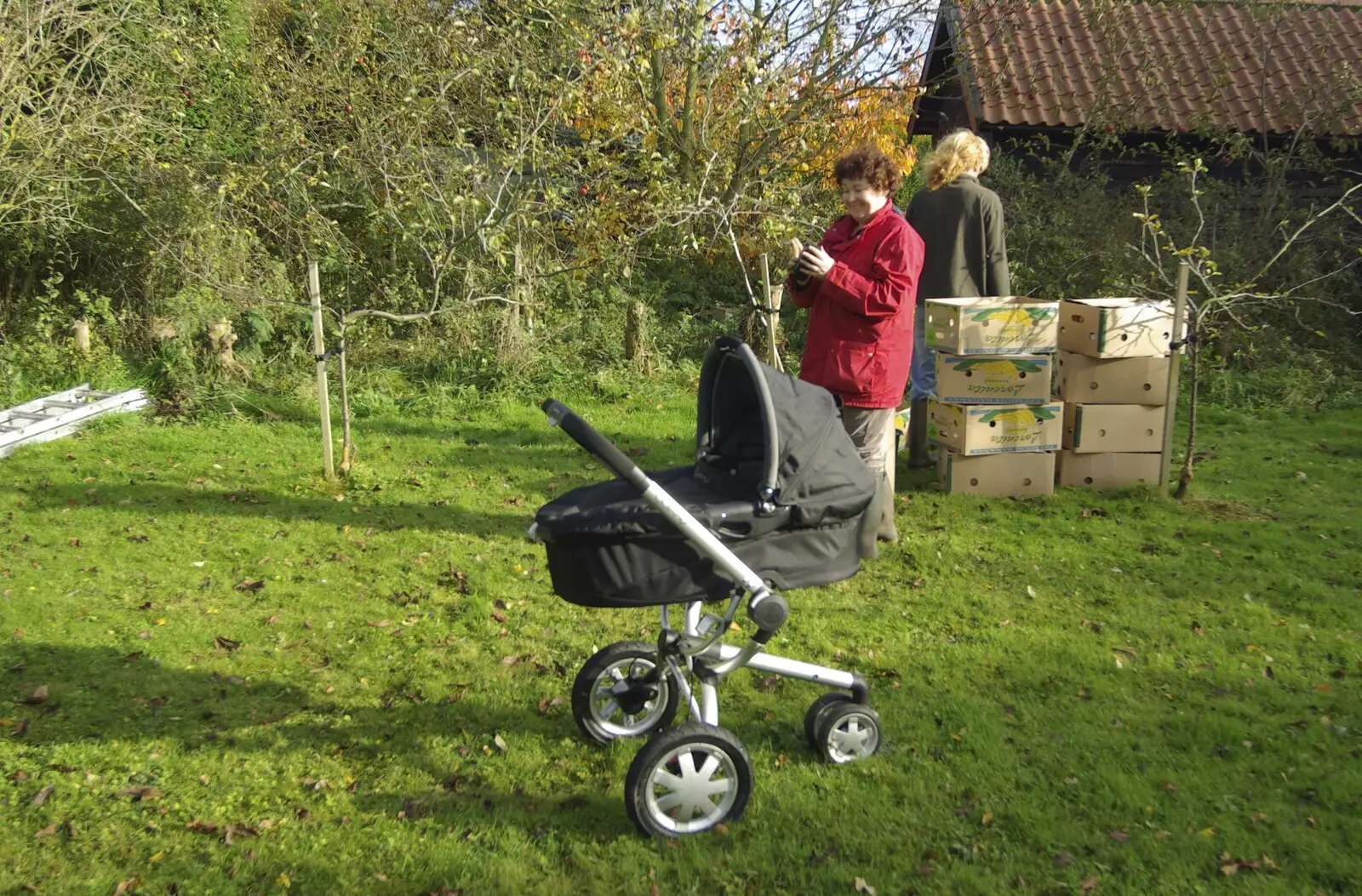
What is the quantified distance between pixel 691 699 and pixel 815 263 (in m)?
1.98

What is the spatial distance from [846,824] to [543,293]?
8.32 metres

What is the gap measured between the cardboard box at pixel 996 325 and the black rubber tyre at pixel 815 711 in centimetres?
319

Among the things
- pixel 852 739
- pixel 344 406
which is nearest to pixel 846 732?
pixel 852 739

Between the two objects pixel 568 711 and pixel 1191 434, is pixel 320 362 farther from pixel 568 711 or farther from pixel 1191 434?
pixel 1191 434

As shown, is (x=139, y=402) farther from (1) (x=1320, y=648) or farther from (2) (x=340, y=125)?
(1) (x=1320, y=648)

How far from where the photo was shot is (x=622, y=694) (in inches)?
149

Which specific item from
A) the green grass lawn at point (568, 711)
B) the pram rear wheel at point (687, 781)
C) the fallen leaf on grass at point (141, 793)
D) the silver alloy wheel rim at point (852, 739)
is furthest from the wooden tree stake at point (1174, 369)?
the fallen leaf on grass at point (141, 793)

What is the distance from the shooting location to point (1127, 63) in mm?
13430

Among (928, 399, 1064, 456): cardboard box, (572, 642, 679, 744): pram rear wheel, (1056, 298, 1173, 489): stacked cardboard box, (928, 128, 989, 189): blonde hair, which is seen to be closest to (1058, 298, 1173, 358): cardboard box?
(1056, 298, 1173, 489): stacked cardboard box

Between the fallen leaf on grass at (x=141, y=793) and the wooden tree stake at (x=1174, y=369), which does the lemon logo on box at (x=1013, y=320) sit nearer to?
the wooden tree stake at (x=1174, y=369)

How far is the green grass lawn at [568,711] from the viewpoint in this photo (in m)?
3.20

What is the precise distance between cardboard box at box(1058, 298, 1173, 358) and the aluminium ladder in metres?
7.16

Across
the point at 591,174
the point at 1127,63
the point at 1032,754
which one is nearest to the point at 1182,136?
the point at 1127,63

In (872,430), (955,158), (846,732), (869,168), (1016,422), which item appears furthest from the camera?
(1016,422)
